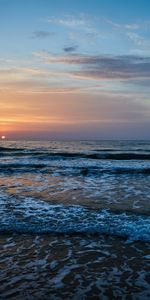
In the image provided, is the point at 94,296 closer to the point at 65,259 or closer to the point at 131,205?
the point at 65,259

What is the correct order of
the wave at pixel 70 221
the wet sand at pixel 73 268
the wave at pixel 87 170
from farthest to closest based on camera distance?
the wave at pixel 87 170 < the wave at pixel 70 221 < the wet sand at pixel 73 268

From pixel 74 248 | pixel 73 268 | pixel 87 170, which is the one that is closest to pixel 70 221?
pixel 74 248

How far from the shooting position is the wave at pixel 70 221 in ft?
24.1

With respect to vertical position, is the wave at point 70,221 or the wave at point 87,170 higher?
the wave at point 70,221

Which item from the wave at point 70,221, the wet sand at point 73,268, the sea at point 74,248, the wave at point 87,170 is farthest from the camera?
the wave at point 87,170

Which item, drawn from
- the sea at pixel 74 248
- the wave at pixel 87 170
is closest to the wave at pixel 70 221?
the sea at pixel 74 248

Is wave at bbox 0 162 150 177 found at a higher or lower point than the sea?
lower

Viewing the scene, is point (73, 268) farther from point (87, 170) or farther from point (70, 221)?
point (87, 170)

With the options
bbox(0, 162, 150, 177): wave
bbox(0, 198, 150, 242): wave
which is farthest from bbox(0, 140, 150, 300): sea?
bbox(0, 162, 150, 177): wave

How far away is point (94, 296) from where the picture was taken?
14.4 feet

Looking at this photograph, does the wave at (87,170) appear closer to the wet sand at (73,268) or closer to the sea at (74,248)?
the sea at (74,248)

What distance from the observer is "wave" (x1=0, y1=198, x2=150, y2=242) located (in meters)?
7.35

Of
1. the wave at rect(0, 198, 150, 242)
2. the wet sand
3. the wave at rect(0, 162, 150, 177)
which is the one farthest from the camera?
the wave at rect(0, 162, 150, 177)

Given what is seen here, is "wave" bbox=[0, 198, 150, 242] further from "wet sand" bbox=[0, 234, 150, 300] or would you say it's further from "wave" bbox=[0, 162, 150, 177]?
"wave" bbox=[0, 162, 150, 177]
